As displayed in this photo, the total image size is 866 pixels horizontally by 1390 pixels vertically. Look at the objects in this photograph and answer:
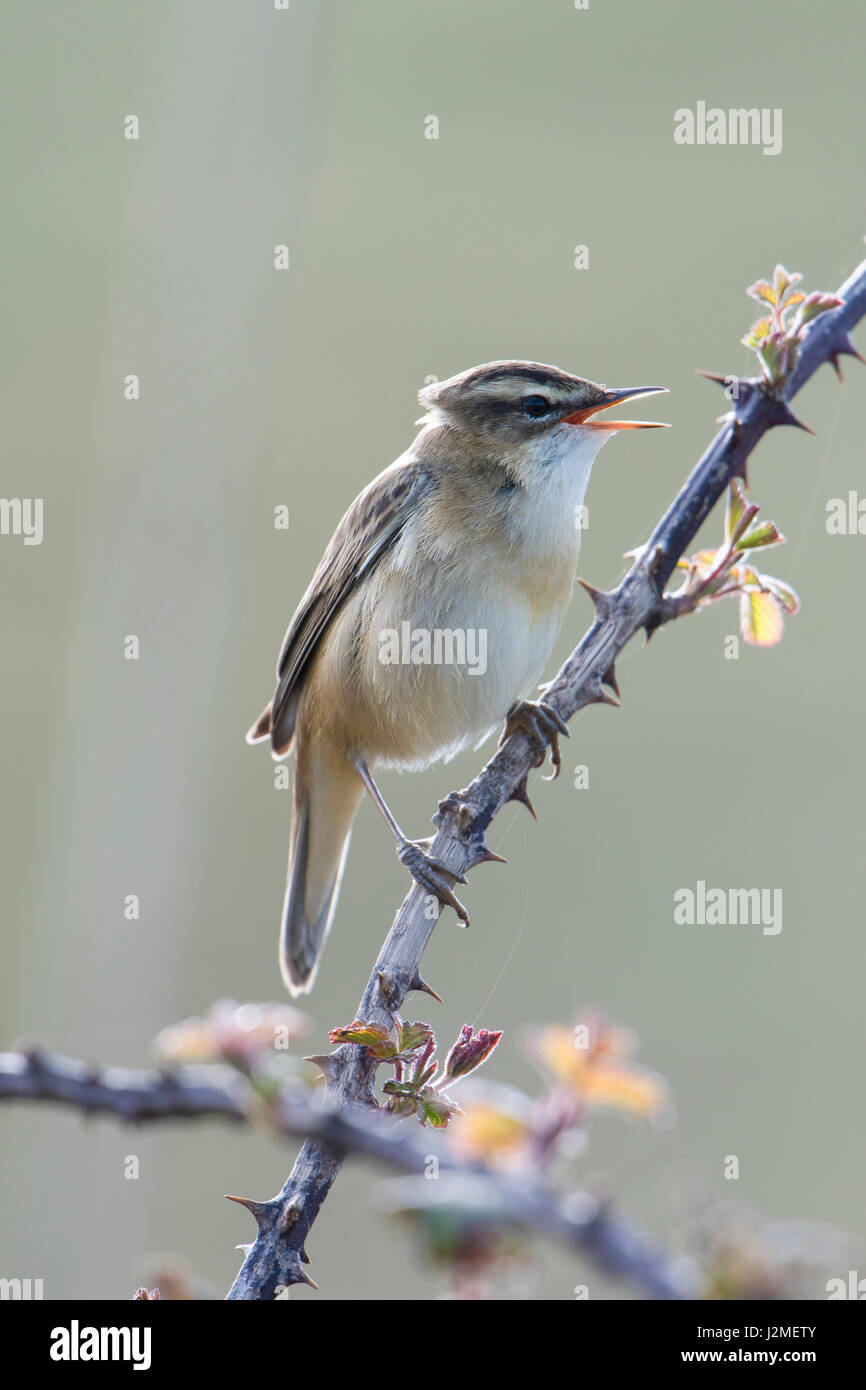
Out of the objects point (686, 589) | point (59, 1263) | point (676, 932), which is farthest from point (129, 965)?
point (686, 589)

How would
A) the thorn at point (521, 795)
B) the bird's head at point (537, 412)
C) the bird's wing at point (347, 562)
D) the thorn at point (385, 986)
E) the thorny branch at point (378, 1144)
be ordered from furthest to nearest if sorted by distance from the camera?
the bird's wing at point (347, 562) < the bird's head at point (537, 412) < the thorn at point (521, 795) < the thorn at point (385, 986) < the thorny branch at point (378, 1144)

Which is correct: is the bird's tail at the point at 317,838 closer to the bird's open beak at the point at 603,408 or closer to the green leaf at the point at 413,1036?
the bird's open beak at the point at 603,408

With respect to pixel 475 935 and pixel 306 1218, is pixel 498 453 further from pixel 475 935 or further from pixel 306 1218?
pixel 475 935

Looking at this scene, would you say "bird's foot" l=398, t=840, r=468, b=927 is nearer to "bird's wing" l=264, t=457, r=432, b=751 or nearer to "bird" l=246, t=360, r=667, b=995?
"bird" l=246, t=360, r=667, b=995

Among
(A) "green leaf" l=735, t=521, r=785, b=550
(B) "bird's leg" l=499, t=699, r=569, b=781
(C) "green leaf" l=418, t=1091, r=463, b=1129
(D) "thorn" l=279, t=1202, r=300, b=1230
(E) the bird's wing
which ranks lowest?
(D) "thorn" l=279, t=1202, r=300, b=1230

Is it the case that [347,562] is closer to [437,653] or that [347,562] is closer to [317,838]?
[437,653]

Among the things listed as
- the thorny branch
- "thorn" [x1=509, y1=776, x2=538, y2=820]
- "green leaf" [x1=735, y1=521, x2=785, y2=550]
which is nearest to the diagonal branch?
"thorn" [x1=509, y1=776, x2=538, y2=820]

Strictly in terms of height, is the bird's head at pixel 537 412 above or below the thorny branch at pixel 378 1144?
above

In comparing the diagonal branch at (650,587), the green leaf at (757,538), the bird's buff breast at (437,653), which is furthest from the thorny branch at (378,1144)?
the bird's buff breast at (437,653)
